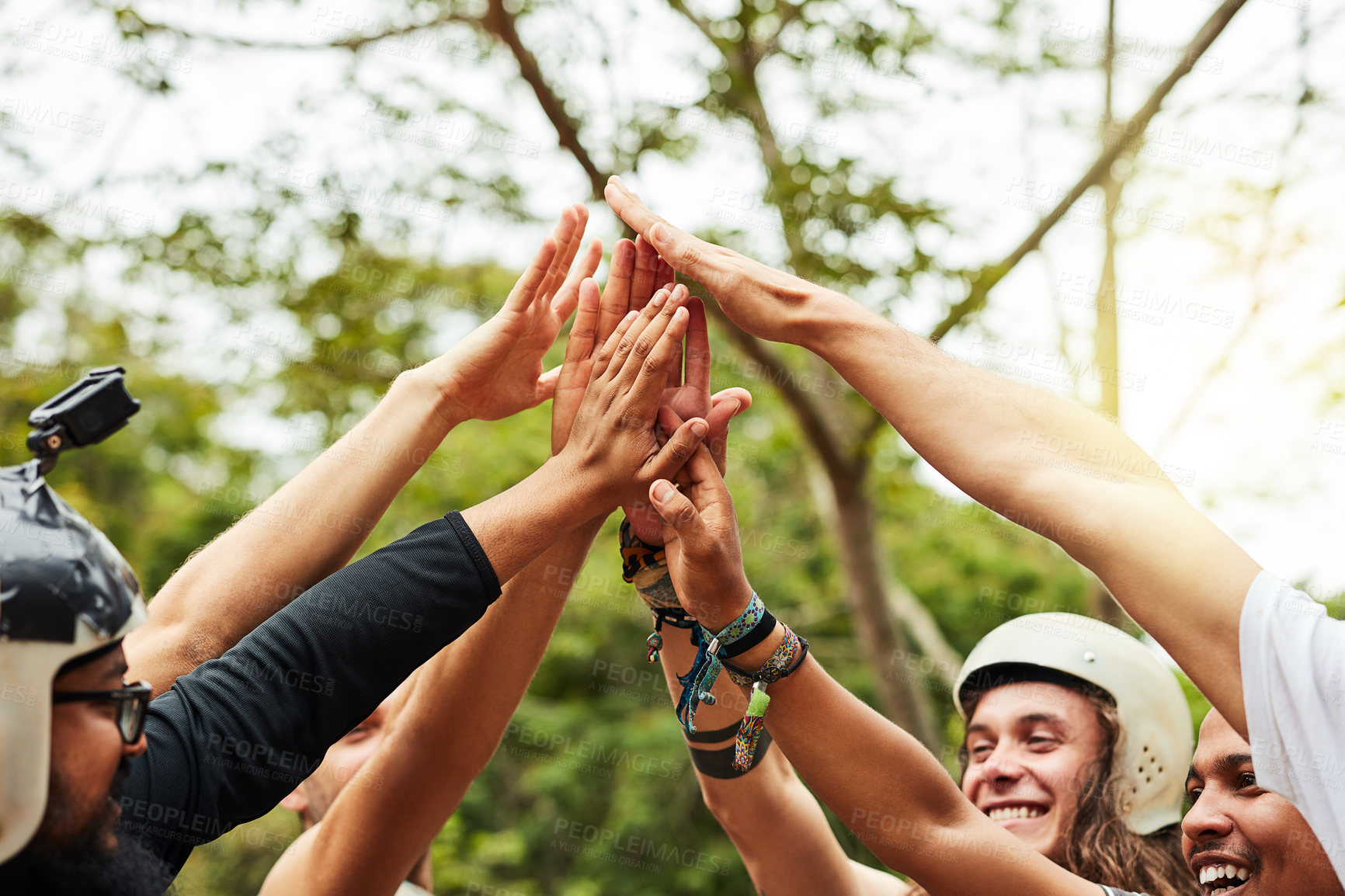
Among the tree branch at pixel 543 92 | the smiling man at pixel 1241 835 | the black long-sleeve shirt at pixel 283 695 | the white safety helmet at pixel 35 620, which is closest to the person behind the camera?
the white safety helmet at pixel 35 620

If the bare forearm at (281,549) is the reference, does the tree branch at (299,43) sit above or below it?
above

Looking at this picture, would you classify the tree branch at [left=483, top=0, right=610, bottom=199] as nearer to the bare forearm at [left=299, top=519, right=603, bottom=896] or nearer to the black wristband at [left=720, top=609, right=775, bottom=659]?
the bare forearm at [left=299, top=519, right=603, bottom=896]

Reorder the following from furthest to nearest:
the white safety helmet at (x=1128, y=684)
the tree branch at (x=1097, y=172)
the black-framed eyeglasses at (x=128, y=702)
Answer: the tree branch at (x=1097, y=172)
the white safety helmet at (x=1128, y=684)
the black-framed eyeglasses at (x=128, y=702)

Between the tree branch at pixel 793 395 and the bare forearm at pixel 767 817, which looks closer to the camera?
the bare forearm at pixel 767 817

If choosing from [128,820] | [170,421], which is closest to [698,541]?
[128,820]

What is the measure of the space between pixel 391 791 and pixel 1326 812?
1.96 metres

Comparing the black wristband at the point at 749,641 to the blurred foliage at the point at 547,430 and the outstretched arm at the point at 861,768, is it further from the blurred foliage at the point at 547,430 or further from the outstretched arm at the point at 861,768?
the blurred foliage at the point at 547,430

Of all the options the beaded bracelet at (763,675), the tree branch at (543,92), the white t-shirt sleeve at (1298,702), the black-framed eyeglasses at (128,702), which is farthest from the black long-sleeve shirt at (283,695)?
the tree branch at (543,92)

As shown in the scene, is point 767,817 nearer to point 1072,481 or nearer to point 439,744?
point 439,744

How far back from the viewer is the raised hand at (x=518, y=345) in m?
2.69

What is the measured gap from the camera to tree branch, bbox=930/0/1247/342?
202 inches

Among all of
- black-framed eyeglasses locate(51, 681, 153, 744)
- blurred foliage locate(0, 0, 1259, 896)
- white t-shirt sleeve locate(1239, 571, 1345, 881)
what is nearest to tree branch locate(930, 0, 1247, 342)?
blurred foliage locate(0, 0, 1259, 896)

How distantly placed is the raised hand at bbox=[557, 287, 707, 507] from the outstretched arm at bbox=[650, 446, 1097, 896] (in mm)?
222

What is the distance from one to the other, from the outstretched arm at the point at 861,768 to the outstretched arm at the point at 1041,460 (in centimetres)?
50
